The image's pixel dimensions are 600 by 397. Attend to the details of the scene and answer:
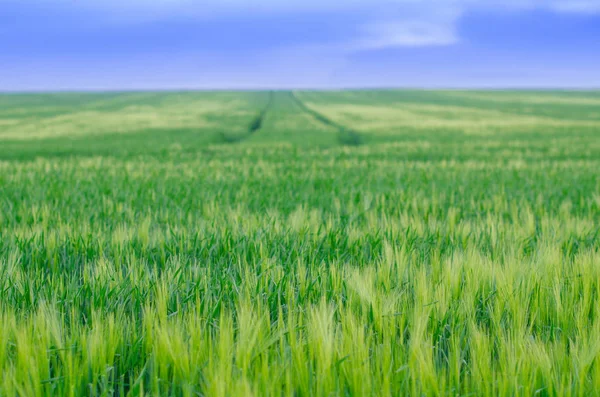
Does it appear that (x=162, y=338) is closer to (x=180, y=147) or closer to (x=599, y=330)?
(x=599, y=330)

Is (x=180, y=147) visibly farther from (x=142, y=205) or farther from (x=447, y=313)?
(x=447, y=313)

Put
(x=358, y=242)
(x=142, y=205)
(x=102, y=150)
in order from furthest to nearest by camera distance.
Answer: (x=102, y=150)
(x=142, y=205)
(x=358, y=242)

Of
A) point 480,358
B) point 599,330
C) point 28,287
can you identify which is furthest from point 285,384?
point 28,287

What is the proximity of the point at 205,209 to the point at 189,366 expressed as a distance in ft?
10.5

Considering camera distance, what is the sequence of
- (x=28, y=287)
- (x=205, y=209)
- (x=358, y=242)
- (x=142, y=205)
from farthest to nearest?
1. (x=142, y=205)
2. (x=205, y=209)
3. (x=358, y=242)
4. (x=28, y=287)

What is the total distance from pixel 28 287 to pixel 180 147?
14.6 m

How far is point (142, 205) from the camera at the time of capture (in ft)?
17.5

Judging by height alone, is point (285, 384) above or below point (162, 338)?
below

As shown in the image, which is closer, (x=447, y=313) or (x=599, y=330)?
(x=599, y=330)

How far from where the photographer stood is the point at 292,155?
13.0 m

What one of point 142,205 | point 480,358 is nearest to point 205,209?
point 142,205

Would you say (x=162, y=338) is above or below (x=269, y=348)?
above

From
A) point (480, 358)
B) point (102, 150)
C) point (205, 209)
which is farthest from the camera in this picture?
point (102, 150)

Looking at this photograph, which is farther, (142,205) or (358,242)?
(142,205)
